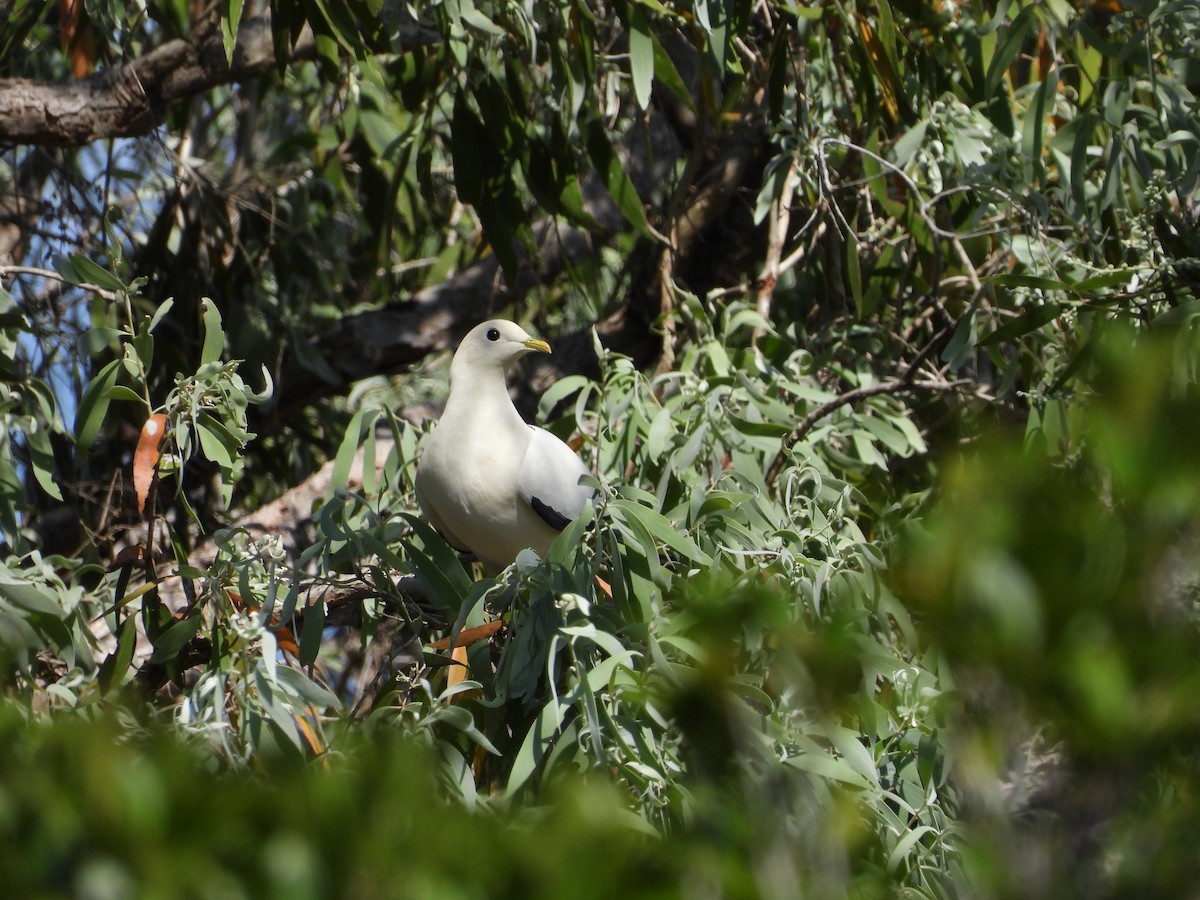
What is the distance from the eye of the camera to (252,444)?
170 inches

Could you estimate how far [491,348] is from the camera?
10.5ft

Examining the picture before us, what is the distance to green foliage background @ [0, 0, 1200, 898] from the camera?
878mm

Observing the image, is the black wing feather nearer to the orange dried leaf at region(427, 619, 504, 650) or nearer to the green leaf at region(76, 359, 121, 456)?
the orange dried leaf at region(427, 619, 504, 650)

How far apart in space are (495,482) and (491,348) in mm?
474

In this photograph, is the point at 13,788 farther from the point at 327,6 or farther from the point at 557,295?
the point at 557,295

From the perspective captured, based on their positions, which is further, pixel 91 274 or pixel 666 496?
pixel 666 496

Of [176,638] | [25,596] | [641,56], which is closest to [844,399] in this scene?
[641,56]

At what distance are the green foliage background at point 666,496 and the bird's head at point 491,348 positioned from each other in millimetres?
133

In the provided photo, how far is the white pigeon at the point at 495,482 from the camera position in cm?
283

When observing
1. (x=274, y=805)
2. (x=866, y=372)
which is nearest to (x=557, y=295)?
(x=866, y=372)

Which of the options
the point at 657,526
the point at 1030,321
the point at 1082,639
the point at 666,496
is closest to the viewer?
the point at 1082,639

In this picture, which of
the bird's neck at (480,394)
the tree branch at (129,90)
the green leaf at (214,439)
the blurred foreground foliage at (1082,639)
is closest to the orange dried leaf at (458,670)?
the green leaf at (214,439)

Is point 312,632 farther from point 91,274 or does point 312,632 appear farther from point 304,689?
point 91,274

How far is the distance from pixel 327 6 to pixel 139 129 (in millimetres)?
661
